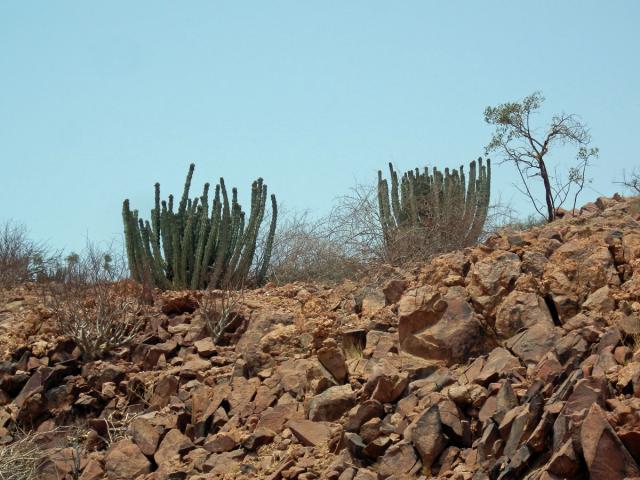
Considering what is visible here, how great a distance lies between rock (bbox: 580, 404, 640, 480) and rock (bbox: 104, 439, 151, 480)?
4951 mm

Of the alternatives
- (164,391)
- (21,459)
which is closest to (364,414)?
(164,391)

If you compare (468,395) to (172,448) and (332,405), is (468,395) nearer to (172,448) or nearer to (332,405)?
(332,405)

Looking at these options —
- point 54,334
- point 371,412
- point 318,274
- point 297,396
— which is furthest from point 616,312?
point 318,274

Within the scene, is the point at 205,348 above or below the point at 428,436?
above

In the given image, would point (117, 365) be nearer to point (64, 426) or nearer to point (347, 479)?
point (64, 426)

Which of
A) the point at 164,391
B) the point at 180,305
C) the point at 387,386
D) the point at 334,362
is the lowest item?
the point at 387,386

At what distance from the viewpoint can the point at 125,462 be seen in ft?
34.1

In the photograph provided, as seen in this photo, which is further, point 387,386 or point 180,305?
point 180,305

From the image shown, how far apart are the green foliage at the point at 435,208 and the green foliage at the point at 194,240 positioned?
7.33 ft

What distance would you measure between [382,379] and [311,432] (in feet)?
2.55

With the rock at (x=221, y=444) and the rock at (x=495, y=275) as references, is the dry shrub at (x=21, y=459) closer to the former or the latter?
the rock at (x=221, y=444)

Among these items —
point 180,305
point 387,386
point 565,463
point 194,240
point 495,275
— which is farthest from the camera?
point 194,240

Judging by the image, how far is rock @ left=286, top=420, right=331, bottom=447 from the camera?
9289 millimetres

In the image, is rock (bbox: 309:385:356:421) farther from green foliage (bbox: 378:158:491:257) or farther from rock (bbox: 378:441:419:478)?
green foliage (bbox: 378:158:491:257)
